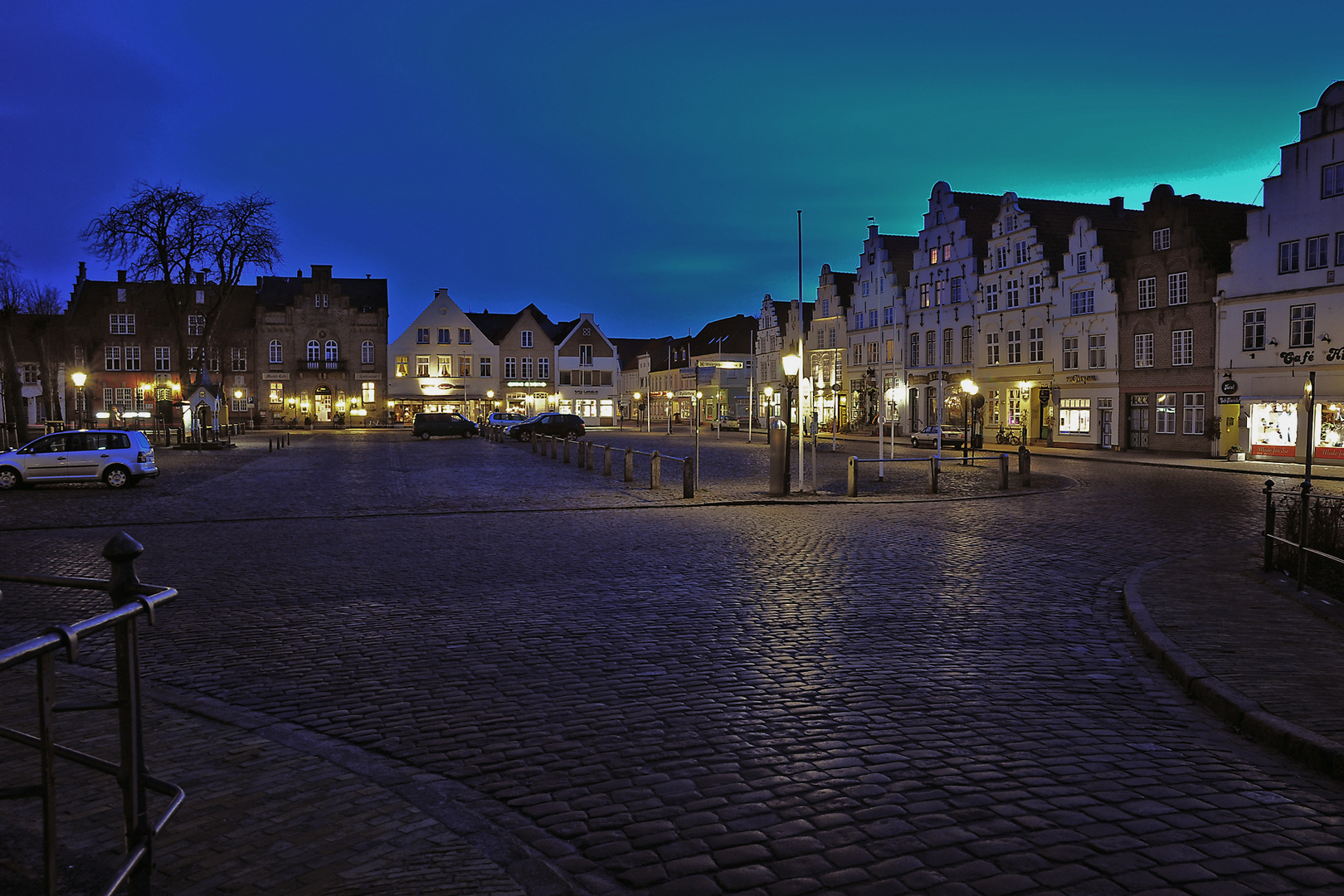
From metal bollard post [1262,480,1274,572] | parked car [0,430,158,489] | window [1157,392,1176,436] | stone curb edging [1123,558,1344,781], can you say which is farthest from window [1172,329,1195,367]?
parked car [0,430,158,489]

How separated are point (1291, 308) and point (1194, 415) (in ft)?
19.7

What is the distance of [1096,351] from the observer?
4519 cm

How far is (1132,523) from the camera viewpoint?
1563 cm

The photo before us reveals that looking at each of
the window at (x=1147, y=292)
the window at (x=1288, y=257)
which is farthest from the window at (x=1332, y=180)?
the window at (x=1147, y=292)

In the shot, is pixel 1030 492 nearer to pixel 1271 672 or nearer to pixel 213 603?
pixel 1271 672

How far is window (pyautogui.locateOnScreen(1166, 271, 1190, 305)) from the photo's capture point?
40.1 meters

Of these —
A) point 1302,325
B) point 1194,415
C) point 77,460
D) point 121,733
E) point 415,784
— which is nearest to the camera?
point 121,733

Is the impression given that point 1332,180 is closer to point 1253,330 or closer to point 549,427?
point 1253,330

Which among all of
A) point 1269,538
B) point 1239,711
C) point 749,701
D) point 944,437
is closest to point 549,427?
point 944,437

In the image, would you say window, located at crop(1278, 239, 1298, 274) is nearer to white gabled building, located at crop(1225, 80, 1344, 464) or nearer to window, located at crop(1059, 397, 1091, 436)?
white gabled building, located at crop(1225, 80, 1344, 464)

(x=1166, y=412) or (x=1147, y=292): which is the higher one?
(x=1147, y=292)

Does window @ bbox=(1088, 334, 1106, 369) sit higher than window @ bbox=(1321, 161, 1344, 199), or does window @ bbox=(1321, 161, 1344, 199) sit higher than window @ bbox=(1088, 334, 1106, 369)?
window @ bbox=(1321, 161, 1344, 199)

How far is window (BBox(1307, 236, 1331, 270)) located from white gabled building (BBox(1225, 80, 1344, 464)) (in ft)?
0.11

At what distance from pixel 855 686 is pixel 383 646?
3.62m
